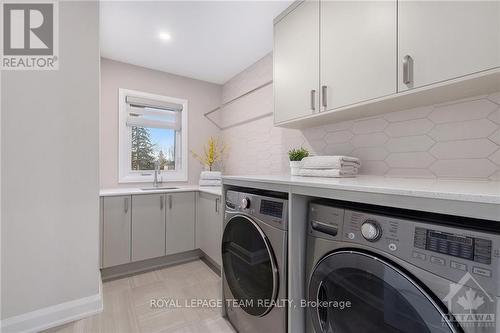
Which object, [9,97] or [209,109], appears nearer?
[9,97]

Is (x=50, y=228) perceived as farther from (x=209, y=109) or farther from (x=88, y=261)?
(x=209, y=109)

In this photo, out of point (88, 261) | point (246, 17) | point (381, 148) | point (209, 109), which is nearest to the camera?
point (381, 148)

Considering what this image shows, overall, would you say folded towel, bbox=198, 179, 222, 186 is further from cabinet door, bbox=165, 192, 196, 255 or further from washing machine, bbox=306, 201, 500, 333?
washing machine, bbox=306, 201, 500, 333

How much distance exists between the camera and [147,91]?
2.76 metres

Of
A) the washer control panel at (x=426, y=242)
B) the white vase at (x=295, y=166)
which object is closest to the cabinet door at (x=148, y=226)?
the white vase at (x=295, y=166)

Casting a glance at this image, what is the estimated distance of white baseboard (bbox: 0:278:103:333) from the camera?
1.42 meters

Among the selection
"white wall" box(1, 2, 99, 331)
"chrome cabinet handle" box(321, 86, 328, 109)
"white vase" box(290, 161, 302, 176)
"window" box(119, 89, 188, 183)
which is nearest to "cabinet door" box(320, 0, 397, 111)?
"chrome cabinet handle" box(321, 86, 328, 109)

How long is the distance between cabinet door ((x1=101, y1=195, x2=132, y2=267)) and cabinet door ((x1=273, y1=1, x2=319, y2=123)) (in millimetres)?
1728

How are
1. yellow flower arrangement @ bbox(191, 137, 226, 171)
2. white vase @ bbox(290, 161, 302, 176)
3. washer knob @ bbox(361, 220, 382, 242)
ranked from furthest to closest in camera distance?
yellow flower arrangement @ bbox(191, 137, 226, 171) → white vase @ bbox(290, 161, 302, 176) → washer knob @ bbox(361, 220, 382, 242)

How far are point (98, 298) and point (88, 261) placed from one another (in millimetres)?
300

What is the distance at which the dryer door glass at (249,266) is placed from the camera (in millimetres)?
1178

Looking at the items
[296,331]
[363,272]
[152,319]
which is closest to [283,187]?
[363,272]

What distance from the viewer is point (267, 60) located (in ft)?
7.88

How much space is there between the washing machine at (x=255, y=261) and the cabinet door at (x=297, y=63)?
69 cm
